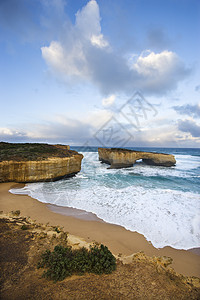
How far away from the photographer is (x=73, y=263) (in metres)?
3.16

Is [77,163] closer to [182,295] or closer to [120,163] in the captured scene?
[120,163]

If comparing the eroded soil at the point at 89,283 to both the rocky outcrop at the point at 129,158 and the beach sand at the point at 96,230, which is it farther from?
the rocky outcrop at the point at 129,158

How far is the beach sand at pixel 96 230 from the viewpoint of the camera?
464 cm

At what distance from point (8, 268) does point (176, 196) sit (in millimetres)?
11394

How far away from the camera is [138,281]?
291 centimetres

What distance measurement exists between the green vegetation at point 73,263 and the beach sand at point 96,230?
159cm

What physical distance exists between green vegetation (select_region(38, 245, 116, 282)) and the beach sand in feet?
5.21

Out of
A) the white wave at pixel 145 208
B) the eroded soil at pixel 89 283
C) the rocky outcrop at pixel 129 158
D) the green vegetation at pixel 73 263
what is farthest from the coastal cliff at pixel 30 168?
the rocky outcrop at pixel 129 158

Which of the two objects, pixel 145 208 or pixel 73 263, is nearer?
pixel 73 263

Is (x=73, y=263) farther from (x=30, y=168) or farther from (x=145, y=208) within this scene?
(x=30, y=168)

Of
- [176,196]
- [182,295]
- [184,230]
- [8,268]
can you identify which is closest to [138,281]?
[182,295]

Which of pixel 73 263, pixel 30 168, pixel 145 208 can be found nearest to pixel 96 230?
pixel 73 263

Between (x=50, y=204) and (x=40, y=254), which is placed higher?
(x=40, y=254)

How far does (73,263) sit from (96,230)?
9.80ft
